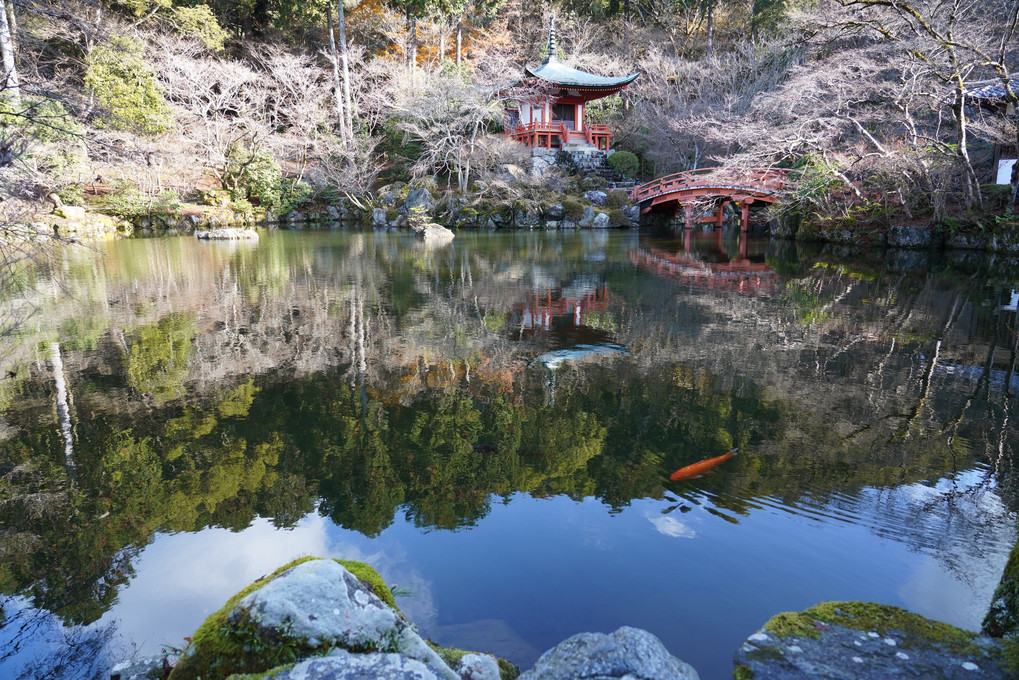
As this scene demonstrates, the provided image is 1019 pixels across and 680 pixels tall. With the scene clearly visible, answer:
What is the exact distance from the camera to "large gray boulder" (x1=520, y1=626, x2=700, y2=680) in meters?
1.97

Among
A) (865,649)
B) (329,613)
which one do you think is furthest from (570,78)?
(329,613)

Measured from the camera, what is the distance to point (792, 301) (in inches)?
395

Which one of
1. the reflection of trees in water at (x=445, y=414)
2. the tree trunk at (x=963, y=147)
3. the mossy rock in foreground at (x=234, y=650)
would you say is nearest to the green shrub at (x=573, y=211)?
the tree trunk at (x=963, y=147)

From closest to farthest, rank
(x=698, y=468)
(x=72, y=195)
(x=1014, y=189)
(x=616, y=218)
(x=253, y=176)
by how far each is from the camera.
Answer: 1. (x=698, y=468)
2. (x=1014, y=189)
3. (x=72, y=195)
4. (x=253, y=176)
5. (x=616, y=218)

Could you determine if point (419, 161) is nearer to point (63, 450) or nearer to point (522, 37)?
point (522, 37)

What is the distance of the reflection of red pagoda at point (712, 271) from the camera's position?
1154 centimetres

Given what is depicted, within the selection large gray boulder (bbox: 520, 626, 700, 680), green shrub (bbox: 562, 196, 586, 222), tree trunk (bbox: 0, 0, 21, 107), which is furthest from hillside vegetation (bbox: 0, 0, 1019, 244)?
large gray boulder (bbox: 520, 626, 700, 680)

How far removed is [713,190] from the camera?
74.4 ft

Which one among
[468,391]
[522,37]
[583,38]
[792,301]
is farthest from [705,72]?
[468,391]

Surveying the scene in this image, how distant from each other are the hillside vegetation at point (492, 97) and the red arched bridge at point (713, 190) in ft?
3.26

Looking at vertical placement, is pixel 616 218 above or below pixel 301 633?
above

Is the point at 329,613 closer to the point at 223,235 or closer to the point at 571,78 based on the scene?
the point at 223,235

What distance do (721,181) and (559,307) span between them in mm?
14743

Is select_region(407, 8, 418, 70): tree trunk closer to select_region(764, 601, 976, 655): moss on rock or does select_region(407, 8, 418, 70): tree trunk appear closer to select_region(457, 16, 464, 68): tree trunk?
select_region(457, 16, 464, 68): tree trunk
